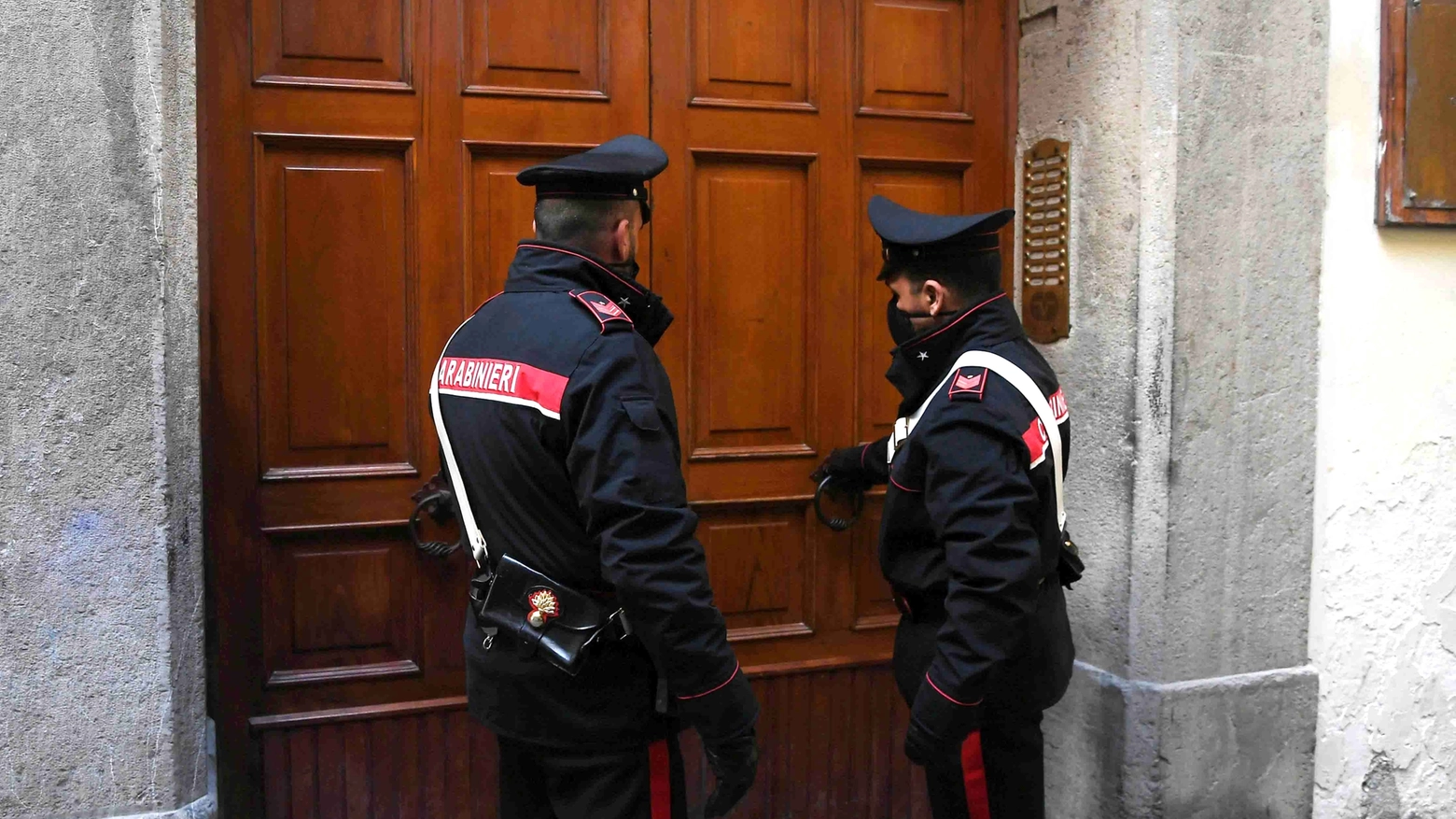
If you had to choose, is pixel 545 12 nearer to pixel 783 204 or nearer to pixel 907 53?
pixel 783 204

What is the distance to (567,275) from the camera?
2578 mm

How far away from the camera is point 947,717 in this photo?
2578mm

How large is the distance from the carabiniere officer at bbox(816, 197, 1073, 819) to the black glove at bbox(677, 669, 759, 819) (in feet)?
1.33

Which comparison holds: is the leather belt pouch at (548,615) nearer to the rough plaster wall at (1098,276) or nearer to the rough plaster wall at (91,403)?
the rough plaster wall at (91,403)

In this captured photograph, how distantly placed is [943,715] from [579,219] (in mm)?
1317

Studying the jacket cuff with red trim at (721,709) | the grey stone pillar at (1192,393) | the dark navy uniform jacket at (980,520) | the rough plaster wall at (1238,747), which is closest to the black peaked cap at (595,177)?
the dark navy uniform jacket at (980,520)

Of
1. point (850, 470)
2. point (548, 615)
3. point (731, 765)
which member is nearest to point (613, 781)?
point (731, 765)

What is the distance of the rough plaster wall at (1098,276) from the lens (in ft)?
11.4

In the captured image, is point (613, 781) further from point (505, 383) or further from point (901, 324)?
point (901, 324)

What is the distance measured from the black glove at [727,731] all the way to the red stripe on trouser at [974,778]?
1.90 ft

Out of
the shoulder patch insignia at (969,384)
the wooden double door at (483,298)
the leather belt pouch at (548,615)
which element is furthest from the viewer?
the wooden double door at (483,298)

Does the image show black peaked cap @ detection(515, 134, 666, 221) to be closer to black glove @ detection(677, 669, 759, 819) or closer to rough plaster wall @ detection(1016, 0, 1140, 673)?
black glove @ detection(677, 669, 759, 819)

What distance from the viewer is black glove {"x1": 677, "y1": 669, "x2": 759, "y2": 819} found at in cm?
239

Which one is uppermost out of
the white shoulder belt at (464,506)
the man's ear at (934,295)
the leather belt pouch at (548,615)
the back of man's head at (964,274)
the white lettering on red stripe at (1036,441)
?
the back of man's head at (964,274)
